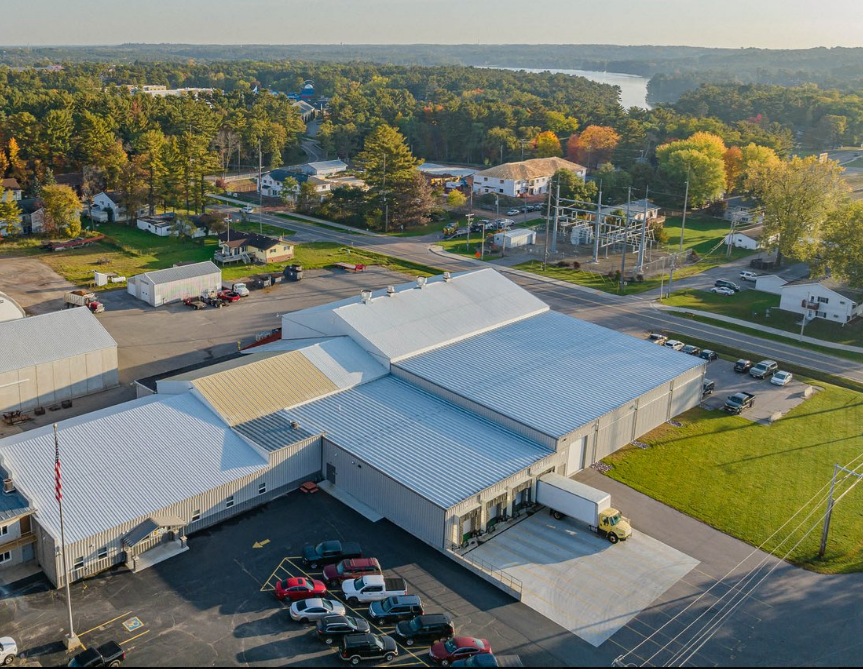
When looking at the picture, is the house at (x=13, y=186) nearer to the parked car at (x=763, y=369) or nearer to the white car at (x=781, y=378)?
the parked car at (x=763, y=369)

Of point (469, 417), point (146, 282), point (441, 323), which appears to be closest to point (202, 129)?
point (146, 282)

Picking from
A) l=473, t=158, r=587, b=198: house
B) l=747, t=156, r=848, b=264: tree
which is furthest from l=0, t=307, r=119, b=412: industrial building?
l=473, t=158, r=587, b=198: house

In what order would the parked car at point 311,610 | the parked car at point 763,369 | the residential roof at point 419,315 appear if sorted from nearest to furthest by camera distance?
the parked car at point 311,610, the residential roof at point 419,315, the parked car at point 763,369

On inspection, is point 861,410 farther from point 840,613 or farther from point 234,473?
point 234,473

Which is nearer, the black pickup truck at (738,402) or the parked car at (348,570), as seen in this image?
the parked car at (348,570)

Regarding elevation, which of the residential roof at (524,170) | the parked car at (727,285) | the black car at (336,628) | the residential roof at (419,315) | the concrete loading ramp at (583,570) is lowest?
the concrete loading ramp at (583,570)

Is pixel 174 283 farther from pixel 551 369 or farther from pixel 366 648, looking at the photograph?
pixel 366 648

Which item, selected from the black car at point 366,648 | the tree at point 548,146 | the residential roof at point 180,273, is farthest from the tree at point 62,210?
the tree at point 548,146
